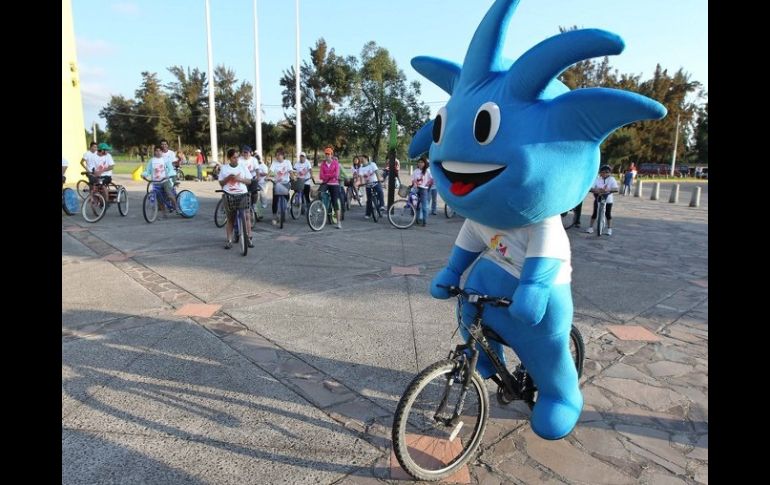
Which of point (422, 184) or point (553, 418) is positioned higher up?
point (422, 184)

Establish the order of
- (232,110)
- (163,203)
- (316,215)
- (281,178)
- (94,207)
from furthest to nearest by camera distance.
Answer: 1. (232,110)
2. (163,203)
3. (281,178)
4. (94,207)
5. (316,215)

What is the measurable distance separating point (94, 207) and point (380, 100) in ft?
119

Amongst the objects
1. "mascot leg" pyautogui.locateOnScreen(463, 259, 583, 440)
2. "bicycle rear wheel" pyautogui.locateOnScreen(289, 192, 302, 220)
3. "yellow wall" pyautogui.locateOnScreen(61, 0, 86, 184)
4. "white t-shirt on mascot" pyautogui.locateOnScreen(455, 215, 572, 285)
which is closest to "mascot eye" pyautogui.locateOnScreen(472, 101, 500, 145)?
"white t-shirt on mascot" pyautogui.locateOnScreen(455, 215, 572, 285)

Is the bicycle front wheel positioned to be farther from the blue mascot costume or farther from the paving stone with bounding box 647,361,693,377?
the paving stone with bounding box 647,361,693,377

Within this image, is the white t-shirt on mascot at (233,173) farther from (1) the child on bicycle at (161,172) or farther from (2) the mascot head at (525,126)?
(2) the mascot head at (525,126)

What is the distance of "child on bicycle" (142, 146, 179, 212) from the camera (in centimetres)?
1107

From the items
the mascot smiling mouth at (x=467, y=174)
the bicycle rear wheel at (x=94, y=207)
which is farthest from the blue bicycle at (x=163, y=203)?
the mascot smiling mouth at (x=467, y=174)

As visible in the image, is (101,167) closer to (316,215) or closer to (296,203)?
(296,203)

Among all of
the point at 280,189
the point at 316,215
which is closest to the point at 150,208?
the point at 280,189

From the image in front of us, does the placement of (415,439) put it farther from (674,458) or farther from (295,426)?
(674,458)

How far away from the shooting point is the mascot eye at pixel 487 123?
2.31 m

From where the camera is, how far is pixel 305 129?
158ft

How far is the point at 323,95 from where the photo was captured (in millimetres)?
49125
